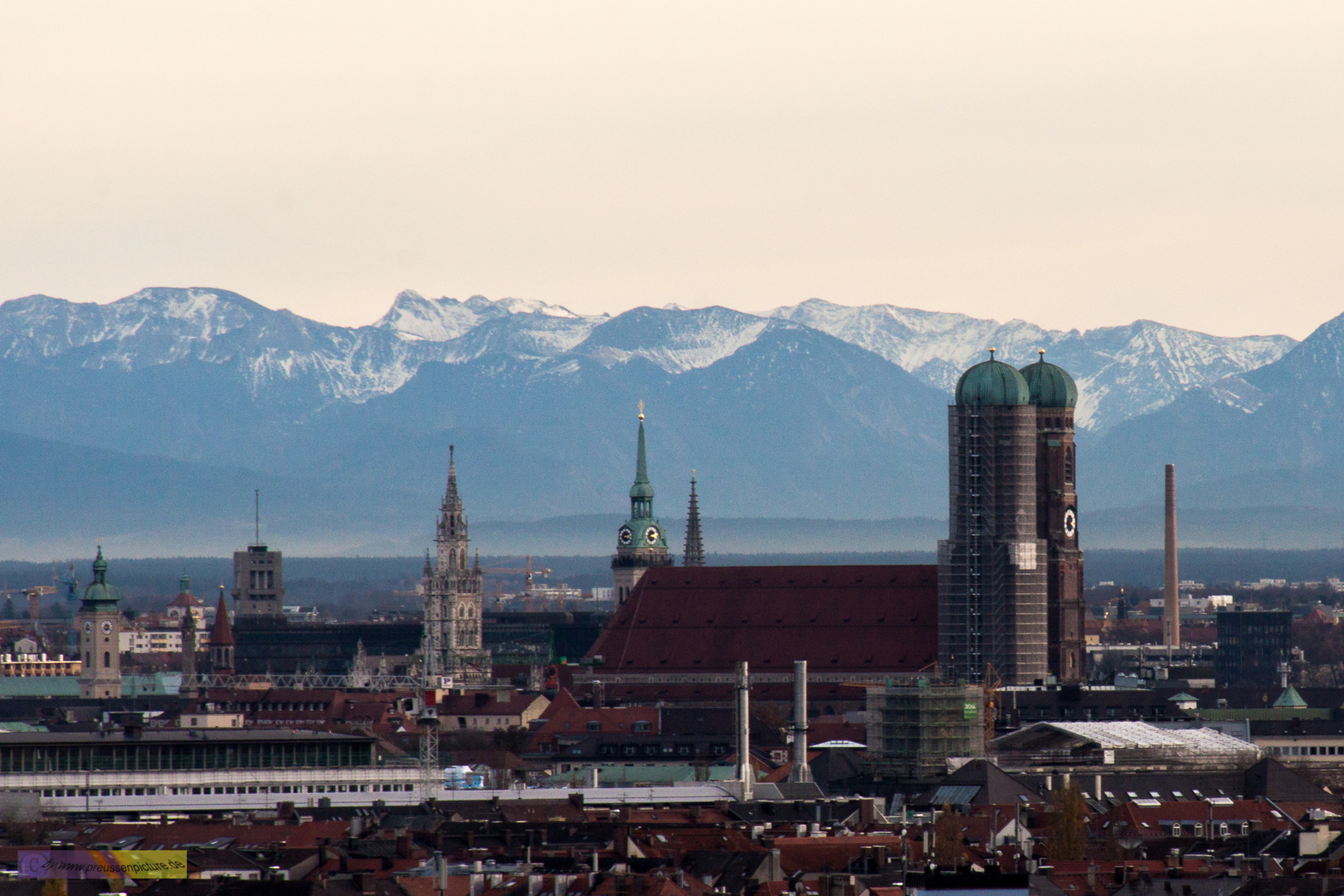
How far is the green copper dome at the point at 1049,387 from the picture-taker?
18212 centimetres

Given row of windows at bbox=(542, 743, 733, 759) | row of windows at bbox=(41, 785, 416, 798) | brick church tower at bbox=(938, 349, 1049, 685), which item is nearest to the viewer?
row of windows at bbox=(41, 785, 416, 798)

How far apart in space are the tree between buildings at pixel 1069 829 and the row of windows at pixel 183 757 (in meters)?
38.3

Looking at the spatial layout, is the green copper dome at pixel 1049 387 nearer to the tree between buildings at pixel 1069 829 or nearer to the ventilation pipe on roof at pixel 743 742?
the ventilation pipe on roof at pixel 743 742

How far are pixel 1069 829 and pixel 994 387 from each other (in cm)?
8431

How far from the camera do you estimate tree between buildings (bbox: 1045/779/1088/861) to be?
3649 inches

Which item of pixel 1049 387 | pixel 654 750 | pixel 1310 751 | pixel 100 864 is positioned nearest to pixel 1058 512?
pixel 1049 387

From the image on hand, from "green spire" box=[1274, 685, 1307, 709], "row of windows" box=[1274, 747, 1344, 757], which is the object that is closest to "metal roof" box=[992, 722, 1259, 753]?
"row of windows" box=[1274, 747, 1344, 757]

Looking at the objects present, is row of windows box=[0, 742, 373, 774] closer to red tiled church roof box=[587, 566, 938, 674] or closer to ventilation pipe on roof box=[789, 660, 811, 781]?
ventilation pipe on roof box=[789, 660, 811, 781]

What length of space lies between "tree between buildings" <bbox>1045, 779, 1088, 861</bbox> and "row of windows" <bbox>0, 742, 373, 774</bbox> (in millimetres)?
38298

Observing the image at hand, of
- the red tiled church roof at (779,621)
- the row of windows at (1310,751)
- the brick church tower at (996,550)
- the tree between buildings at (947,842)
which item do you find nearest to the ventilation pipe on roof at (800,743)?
the row of windows at (1310,751)

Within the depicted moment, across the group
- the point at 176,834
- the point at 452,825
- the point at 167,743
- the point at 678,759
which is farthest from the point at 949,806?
the point at 678,759

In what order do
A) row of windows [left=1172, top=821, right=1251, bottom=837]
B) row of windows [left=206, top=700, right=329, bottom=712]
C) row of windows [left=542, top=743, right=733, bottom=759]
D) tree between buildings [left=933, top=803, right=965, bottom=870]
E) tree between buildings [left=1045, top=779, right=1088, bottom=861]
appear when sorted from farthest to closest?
row of windows [left=206, top=700, right=329, bottom=712] → row of windows [left=542, top=743, right=733, bottom=759] → row of windows [left=1172, top=821, right=1251, bottom=837] → tree between buildings [left=1045, top=779, right=1088, bottom=861] → tree between buildings [left=933, top=803, right=965, bottom=870]

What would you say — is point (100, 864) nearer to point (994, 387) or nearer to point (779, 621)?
point (994, 387)

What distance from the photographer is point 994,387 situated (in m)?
179
